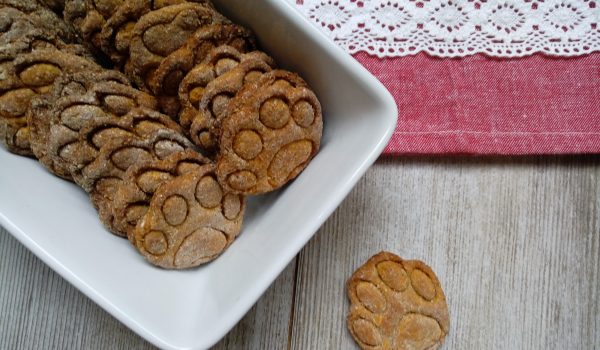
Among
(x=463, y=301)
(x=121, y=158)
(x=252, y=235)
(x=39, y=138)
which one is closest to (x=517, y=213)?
(x=463, y=301)

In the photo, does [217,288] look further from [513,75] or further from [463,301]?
[513,75]

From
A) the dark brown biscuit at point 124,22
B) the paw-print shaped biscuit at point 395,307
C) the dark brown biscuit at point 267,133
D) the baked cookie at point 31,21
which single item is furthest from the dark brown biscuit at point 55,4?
the paw-print shaped biscuit at point 395,307

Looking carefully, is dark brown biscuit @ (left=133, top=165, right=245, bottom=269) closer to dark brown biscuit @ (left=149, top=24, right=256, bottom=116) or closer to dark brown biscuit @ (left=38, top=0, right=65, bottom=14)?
dark brown biscuit @ (left=149, top=24, right=256, bottom=116)

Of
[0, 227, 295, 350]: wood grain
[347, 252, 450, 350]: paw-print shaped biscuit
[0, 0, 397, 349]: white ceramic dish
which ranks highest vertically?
[0, 0, 397, 349]: white ceramic dish

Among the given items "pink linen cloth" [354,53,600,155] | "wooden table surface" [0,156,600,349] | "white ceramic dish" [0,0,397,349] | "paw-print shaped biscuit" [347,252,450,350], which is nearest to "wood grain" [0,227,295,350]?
"wooden table surface" [0,156,600,349]

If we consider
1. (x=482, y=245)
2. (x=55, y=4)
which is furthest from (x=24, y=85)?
(x=482, y=245)

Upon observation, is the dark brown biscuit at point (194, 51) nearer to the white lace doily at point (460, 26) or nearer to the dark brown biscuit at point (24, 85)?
the dark brown biscuit at point (24, 85)

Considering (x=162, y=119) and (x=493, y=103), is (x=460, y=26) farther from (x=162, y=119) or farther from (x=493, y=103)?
(x=162, y=119)
